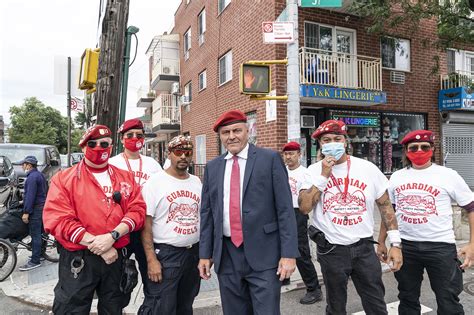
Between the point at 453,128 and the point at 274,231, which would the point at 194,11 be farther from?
the point at 274,231

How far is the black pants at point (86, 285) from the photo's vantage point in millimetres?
2783

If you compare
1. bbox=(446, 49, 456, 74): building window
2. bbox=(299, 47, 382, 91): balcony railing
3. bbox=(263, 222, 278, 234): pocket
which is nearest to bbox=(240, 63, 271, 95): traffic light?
bbox=(263, 222, 278, 234): pocket

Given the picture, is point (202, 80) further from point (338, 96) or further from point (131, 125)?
point (131, 125)

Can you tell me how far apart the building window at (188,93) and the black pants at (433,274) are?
1582 cm

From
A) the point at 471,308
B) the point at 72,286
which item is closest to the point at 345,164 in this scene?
the point at 72,286

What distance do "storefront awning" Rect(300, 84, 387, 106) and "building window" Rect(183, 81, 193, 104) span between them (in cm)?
917

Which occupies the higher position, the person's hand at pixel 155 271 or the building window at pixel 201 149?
the building window at pixel 201 149

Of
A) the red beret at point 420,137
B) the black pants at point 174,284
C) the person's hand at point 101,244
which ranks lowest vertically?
the black pants at point 174,284

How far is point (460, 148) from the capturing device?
13.2 metres

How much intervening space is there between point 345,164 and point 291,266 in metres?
1.01

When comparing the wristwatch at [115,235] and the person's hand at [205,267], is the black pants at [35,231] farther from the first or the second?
the person's hand at [205,267]

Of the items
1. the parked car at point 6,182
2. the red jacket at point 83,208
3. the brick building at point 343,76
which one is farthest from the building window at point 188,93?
the red jacket at point 83,208

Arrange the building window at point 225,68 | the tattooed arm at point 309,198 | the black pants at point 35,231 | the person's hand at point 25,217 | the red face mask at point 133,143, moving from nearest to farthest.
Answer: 1. the tattooed arm at point 309,198
2. the red face mask at point 133,143
3. the person's hand at point 25,217
4. the black pants at point 35,231
5. the building window at point 225,68

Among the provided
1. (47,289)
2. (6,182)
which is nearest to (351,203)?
(47,289)
